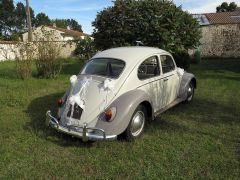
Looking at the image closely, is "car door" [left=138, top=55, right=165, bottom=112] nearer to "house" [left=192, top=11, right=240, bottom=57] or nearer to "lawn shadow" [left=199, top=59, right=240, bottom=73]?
"lawn shadow" [left=199, top=59, right=240, bottom=73]

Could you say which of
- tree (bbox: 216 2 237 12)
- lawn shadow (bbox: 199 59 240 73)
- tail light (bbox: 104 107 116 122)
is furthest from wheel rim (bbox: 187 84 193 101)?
tree (bbox: 216 2 237 12)

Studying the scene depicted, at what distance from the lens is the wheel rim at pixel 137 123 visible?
205 inches

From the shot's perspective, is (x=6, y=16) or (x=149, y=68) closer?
(x=149, y=68)

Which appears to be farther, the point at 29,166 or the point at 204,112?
the point at 204,112

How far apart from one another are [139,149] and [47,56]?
25.6ft

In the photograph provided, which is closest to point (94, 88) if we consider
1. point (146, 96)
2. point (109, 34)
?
point (146, 96)

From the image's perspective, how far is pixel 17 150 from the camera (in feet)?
16.1

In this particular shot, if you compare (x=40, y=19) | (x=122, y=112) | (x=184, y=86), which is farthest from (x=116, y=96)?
(x=40, y=19)

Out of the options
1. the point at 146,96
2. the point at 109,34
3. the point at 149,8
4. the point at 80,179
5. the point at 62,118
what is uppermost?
the point at 149,8

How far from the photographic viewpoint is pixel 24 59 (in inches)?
445

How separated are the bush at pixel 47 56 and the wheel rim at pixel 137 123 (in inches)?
279

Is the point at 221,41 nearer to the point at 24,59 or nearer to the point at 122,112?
the point at 24,59

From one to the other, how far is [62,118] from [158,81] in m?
2.12

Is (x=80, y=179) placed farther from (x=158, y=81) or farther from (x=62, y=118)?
(x=158, y=81)
